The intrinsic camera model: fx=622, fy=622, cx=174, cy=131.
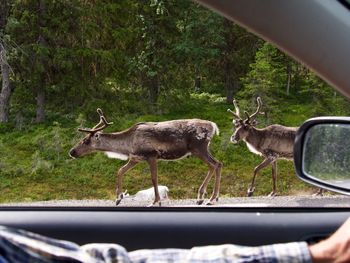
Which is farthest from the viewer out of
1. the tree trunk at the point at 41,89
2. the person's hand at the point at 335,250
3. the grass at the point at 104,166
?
the tree trunk at the point at 41,89

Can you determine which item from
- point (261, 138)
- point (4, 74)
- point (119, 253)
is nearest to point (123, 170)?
point (261, 138)

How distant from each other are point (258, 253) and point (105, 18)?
3.73 m

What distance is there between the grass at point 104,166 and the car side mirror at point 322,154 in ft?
10.8

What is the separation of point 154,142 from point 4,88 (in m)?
1.65

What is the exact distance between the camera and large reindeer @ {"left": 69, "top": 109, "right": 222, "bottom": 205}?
17.0 ft

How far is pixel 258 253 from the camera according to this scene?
0.88 meters

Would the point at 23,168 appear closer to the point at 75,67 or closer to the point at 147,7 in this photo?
the point at 75,67

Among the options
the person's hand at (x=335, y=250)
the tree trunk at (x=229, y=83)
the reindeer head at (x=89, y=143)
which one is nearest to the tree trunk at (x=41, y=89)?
the reindeer head at (x=89, y=143)

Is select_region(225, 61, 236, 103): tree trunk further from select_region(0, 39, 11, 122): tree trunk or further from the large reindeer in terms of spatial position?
select_region(0, 39, 11, 122): tree trunk

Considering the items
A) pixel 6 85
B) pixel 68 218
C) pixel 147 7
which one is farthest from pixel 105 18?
pixel 68 218

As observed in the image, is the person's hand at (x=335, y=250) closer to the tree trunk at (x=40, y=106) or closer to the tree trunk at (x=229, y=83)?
the tree trunk at (x=229, y=83)

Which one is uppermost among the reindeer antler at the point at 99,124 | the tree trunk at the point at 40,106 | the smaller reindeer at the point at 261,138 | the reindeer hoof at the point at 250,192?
the tree trunk at the point at 40,106

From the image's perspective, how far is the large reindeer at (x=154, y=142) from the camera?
5.19 metres

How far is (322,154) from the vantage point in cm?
142
